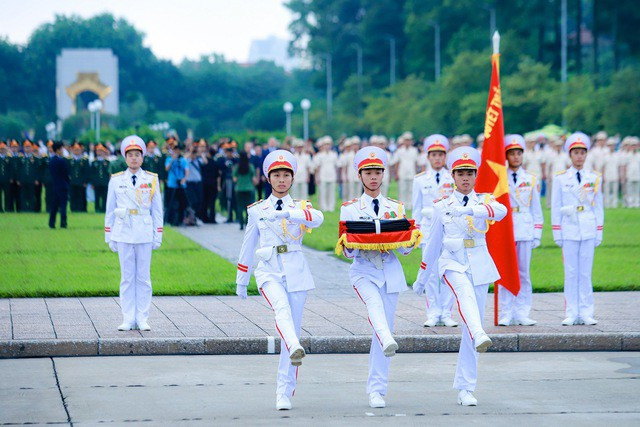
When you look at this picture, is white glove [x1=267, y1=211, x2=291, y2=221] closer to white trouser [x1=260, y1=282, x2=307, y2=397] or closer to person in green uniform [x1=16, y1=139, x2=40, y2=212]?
white trouser [x1=260, y1=282, x2=307, y2=397]

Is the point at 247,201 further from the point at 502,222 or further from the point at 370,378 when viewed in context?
the point at 370,378

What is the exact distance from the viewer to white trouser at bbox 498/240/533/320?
13469mm

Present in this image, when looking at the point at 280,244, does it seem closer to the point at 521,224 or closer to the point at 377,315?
the point at 377,315

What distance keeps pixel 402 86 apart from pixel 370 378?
75.1 m

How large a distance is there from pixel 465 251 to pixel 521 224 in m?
3.88

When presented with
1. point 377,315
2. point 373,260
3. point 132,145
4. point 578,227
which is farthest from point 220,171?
point 377,315

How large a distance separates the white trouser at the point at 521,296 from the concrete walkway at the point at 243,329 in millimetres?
291

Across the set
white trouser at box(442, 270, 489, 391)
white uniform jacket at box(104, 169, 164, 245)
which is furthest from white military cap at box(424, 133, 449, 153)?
white trouser at box(442, 270, 489, 391)

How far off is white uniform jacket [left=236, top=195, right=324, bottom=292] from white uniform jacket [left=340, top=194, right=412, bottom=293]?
12.1 inches

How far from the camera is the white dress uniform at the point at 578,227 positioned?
13367 mm

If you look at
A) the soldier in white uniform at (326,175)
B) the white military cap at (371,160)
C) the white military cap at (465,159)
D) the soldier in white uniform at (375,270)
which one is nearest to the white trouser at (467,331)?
the soldier in white uniform at (375,270)

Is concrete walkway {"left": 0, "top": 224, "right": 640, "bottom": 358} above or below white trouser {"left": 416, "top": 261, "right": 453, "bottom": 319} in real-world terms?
below

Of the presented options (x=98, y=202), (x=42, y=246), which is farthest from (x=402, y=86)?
(x=42, y=246)

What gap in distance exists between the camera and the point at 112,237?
13109 millimetres
